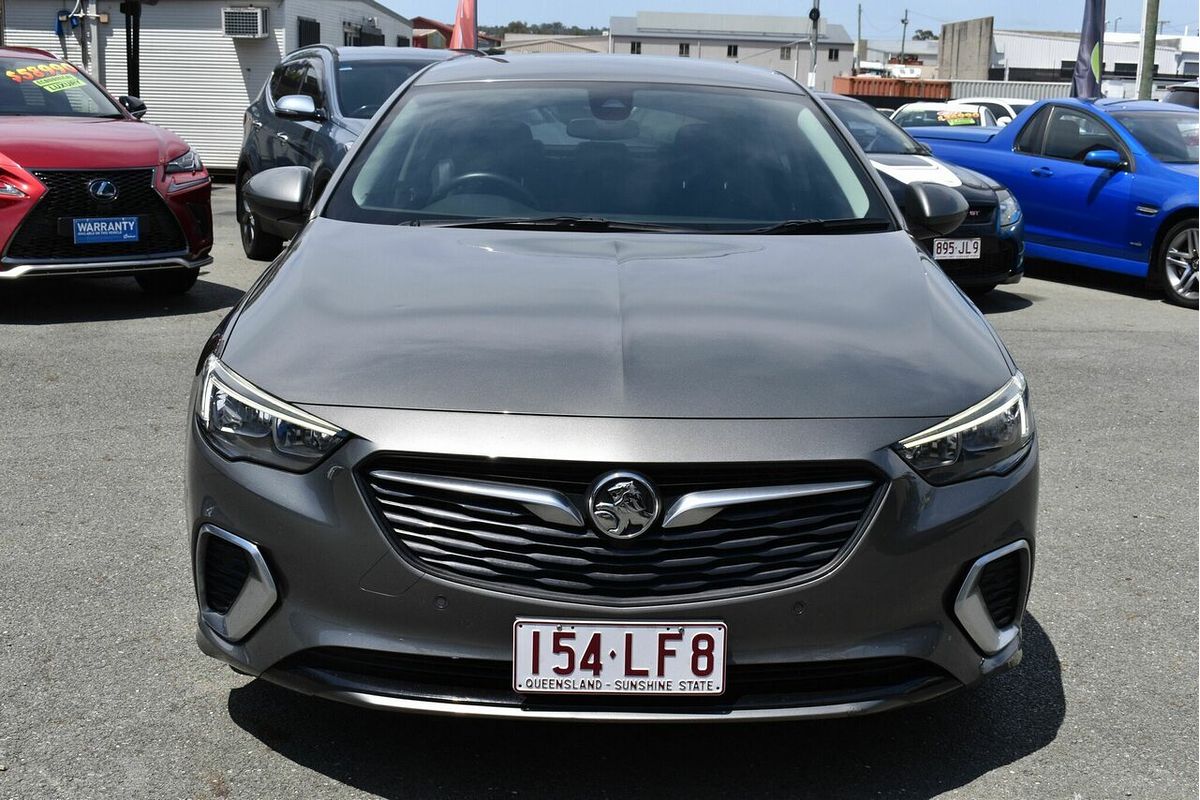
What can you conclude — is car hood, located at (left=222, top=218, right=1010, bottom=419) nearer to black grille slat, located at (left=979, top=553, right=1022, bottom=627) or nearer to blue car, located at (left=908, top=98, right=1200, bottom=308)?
black grille slat, located at (left=979, top=553, right=1022, bottom=627)

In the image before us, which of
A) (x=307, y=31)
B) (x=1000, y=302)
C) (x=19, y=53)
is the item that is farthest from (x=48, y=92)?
(x=307, y=31)

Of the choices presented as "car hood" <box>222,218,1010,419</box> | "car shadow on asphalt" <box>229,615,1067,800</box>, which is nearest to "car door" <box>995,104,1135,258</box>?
"car hood" <box>222,218,1010,419</box>

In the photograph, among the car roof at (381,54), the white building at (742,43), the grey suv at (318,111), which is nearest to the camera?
the grey suv at (318,111)

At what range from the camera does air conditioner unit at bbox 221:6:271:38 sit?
774 inches

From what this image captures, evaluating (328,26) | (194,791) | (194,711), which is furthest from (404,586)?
(328,26)

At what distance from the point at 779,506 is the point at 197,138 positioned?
18817 mm

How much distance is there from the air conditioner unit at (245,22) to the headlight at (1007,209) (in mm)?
13016

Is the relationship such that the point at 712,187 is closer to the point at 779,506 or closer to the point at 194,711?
the point at 779,506

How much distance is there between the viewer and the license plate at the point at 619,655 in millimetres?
2609

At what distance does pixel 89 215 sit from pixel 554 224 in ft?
17.5

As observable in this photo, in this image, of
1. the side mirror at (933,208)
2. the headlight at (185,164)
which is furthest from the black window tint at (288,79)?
the side mirror at (933,208)

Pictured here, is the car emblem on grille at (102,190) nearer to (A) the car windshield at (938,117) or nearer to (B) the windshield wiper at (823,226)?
(B) the windshield wiper at (823,226)

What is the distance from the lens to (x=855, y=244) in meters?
3.69

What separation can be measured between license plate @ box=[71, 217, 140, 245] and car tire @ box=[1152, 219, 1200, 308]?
278 inches
